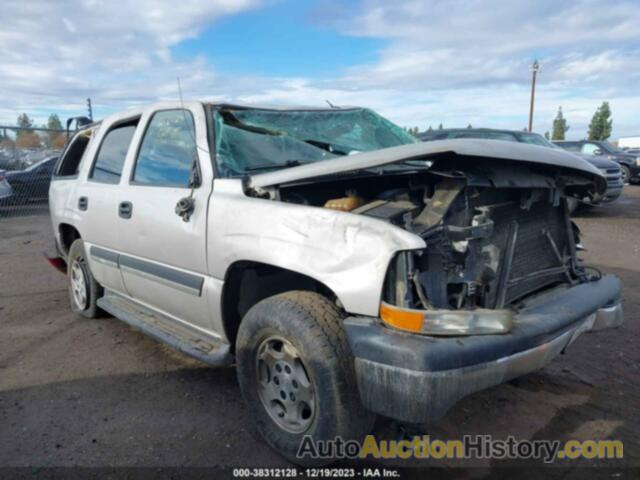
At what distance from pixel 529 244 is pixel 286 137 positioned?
5.72ft

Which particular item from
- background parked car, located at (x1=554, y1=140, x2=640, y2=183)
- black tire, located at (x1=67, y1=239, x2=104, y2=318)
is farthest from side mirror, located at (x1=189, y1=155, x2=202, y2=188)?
background parked car, located at (x1=554, y1=140, x2=640, y2=183)

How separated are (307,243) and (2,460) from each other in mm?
2060

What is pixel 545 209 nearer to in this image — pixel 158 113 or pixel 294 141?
pixel 294 141

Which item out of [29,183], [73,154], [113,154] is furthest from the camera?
[29,183]

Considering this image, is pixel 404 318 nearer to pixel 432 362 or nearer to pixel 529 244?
pixel 432 362

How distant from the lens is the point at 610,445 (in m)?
2.87

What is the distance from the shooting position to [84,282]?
16.0ft

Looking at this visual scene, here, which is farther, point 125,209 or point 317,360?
point 125,209

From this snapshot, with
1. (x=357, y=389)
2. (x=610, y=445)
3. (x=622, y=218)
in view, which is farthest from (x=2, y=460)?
(x=622, y=218)

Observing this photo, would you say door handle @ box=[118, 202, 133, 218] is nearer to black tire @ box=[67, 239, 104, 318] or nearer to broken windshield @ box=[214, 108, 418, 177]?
broken windshield @ box=[214, 108, 418, 177]

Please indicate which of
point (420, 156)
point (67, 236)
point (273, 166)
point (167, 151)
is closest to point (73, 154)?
point (67, 236)

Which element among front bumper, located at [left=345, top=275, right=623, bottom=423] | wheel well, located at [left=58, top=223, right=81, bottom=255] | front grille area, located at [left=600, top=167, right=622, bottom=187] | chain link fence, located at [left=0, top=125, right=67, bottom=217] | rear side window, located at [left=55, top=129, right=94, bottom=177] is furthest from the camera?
chain link fence, located at [left=0, top=125, right=67, bottom=217]

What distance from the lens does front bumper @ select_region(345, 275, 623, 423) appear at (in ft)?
7.06

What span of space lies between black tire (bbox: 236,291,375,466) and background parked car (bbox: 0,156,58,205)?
1261 centimetres
